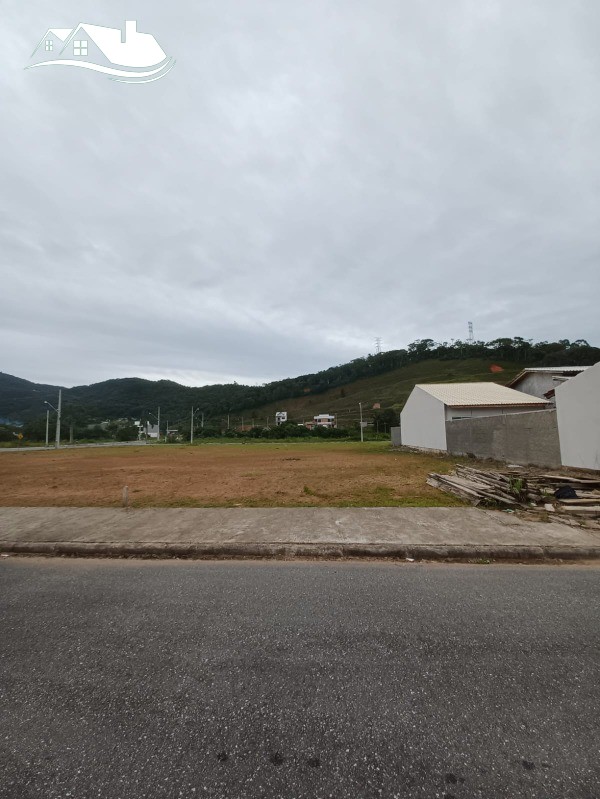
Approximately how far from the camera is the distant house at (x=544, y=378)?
2911 cm

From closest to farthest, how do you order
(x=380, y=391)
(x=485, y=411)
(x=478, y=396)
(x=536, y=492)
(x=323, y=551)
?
1. (x=323, y=551)
2. (x=536, y=492)
3. (x=485, y=411)
4. (x=478, y=396)
5. (x=380, y=391)

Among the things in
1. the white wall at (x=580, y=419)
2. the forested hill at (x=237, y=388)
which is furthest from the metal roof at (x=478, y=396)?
the forested hill at (x=237, y=388)

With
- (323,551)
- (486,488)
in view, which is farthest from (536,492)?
(323,551)

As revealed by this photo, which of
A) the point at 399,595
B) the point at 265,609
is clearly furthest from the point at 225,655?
the point at 399,595

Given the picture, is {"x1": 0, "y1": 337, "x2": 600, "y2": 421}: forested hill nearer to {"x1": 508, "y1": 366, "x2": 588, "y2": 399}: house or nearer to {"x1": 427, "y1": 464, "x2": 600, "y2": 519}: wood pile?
{"x1": 508, "y1": 366, "x2": 588, "y2": 399}: house

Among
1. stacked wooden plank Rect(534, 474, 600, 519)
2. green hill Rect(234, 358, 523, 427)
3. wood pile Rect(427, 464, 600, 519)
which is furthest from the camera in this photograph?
green hill Rect(234, 358, 523, 427)

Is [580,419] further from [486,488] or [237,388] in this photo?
[237,388]

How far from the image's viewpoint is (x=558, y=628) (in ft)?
10.3

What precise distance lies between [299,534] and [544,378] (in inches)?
1301

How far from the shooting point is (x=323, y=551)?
5.18 meters

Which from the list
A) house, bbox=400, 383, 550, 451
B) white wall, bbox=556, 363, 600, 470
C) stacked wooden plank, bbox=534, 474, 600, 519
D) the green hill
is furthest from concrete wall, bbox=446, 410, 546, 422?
the green hill

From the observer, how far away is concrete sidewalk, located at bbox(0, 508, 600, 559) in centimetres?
517

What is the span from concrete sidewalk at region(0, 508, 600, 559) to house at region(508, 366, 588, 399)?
26.6 m

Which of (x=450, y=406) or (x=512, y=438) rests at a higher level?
(x=450, y=406)
